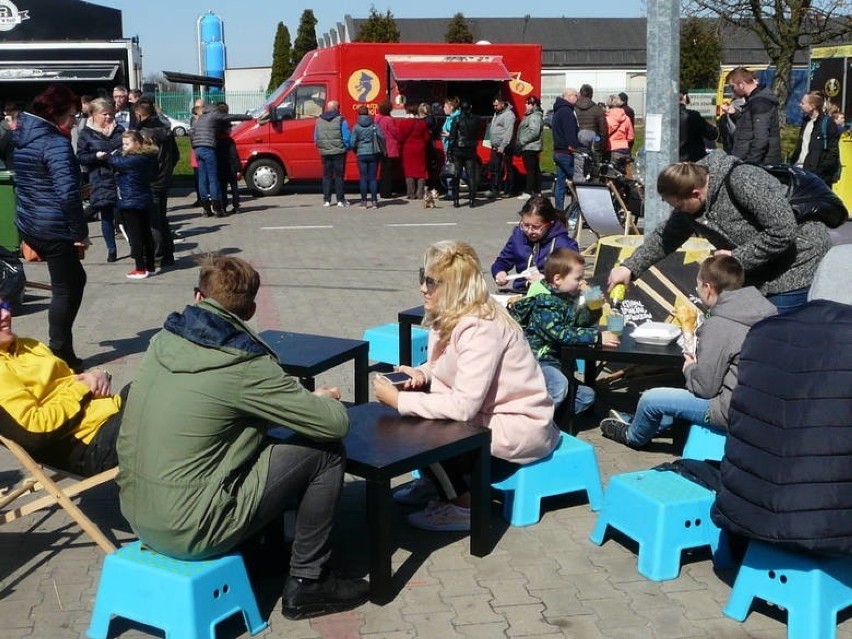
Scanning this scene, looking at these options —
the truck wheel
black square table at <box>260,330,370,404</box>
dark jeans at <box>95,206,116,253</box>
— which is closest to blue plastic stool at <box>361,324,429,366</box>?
black square table at <box>260,330,370,404</box>

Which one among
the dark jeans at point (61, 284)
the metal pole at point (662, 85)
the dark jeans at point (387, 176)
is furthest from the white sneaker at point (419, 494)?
the dark jeans at point (387, 176)

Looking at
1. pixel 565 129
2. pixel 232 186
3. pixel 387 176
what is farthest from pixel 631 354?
pixel 387 176

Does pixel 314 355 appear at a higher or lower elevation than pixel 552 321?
lower

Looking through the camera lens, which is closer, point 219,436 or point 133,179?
point 219,436

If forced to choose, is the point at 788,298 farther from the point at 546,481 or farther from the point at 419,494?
the point at 419,494

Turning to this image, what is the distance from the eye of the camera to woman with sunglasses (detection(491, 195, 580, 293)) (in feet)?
22.8

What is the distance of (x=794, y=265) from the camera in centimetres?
558

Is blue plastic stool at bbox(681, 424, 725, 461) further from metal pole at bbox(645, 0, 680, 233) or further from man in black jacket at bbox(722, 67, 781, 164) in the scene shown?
man in black jacket at bbox(722, 67, 781, 164)

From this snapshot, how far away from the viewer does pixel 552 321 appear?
5.72 meters

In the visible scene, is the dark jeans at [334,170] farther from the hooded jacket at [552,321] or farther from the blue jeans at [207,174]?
the hooded jacket at [552,321]

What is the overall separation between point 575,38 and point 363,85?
7033cm

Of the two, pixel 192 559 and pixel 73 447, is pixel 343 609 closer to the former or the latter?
pixel 192 559

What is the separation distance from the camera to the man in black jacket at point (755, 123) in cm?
1009

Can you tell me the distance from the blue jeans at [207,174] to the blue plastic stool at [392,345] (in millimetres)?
8939
